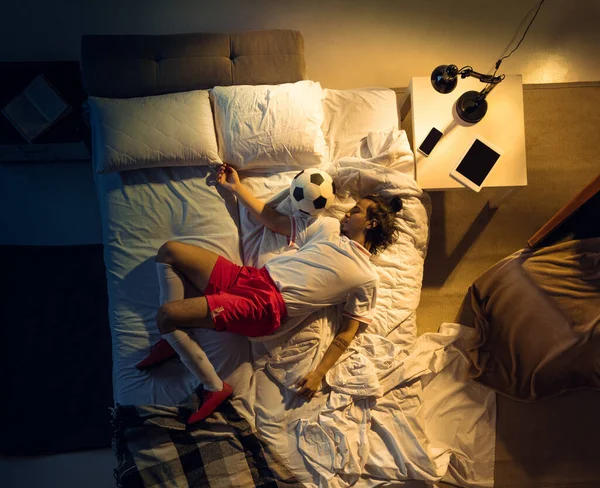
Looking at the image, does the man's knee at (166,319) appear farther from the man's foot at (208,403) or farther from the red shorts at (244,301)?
the man's foot at (208,403)

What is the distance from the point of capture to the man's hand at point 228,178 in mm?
2021

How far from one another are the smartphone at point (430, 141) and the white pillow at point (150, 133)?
949 mm

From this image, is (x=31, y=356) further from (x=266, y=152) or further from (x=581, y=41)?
(x=581, y=41)

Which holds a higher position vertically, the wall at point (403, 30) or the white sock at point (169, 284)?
the wall at point (403, 30)

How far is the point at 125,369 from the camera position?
6.18 ft

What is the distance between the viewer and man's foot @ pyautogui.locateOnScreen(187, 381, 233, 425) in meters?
1.78

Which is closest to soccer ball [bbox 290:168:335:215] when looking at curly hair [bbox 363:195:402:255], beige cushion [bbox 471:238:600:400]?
curly hair [bbox 363:195:402:255]

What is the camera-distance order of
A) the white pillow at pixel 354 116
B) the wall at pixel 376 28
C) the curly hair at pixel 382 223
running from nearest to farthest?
the curly hair at pixel 382 223 → the white pillow at pixel 354 116 → the wall at pixel 376 28

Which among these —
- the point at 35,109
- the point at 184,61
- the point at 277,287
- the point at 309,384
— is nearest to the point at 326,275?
the point at 277,287

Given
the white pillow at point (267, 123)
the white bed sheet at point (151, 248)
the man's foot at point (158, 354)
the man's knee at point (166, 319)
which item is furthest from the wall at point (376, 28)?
the man's foot at point (158, 354)

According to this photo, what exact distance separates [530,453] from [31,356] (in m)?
2.48

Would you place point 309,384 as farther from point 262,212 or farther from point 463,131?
point 463,131

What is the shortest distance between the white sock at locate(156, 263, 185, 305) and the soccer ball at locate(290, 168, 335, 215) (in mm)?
588

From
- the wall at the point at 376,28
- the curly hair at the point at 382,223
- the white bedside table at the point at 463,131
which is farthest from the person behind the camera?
the wall at the point at 376,28
